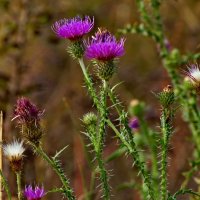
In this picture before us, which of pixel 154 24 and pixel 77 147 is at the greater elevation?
pixel 77 147

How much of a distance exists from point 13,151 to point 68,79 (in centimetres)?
465

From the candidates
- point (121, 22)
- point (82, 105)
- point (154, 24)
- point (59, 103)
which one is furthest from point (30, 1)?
point (154, 24)

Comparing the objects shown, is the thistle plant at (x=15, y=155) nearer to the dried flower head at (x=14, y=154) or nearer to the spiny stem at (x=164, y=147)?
the dried flower head at (x=14, y=154)

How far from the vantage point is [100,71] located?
5.67ft

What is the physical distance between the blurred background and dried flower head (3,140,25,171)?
1138mm

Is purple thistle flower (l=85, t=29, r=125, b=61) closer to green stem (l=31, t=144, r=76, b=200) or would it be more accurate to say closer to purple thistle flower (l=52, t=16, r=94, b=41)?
purple thistle flower (l=52, t=16, r=94, b=41)

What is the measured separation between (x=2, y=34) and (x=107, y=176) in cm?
302

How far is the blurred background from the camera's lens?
4375 mm

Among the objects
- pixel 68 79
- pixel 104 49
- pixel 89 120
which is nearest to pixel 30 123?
pixel 89 120

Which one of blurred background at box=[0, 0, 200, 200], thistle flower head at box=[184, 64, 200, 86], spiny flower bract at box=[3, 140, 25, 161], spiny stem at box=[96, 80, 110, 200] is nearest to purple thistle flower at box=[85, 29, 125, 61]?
spiny stem at box=[96, 80, 110, 200]

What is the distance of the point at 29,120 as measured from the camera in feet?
5.66

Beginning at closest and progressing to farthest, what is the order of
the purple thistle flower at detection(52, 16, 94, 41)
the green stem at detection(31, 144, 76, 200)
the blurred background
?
the green stem at detection(31, 144, 76, 200), the purple thistle flower at detection(52, 16, 94, 41), the blurred background

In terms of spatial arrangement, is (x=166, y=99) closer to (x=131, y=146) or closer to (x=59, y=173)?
(x=131, y=146)

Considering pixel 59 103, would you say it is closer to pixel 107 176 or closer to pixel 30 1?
pixel 30 1
